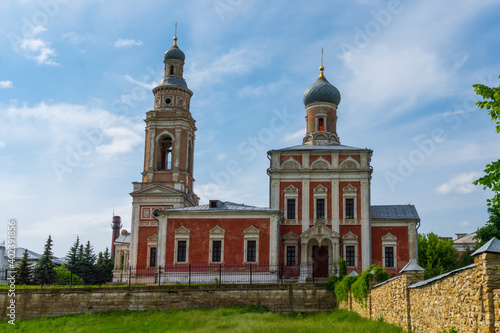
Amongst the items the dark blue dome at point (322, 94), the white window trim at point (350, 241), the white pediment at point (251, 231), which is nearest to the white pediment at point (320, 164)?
the white window trim at point (350, 241)

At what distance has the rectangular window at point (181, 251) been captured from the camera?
30.7 meters

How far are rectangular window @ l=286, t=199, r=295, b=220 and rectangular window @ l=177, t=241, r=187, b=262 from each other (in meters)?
6.49

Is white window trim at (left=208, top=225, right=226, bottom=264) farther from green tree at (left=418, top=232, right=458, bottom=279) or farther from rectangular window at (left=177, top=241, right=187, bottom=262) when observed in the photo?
green tree at (left=418, top=232, right=458, bottom=279)

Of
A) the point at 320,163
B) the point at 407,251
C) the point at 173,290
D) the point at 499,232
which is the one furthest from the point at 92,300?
the point at 499,232

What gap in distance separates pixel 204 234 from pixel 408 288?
20.0m

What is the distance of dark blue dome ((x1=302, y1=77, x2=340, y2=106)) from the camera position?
3831 centimetres

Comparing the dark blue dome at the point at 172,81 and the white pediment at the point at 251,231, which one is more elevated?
the dark blue dome at the point at 172,81

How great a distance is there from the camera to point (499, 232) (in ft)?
109

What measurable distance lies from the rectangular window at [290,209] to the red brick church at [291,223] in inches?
2.4

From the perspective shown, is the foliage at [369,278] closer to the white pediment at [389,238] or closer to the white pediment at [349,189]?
the white pediment at [389,238]

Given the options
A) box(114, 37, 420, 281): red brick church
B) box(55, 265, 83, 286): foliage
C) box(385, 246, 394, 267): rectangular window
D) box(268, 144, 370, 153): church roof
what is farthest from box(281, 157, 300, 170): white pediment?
box(55, 265, 83, 286): foliage

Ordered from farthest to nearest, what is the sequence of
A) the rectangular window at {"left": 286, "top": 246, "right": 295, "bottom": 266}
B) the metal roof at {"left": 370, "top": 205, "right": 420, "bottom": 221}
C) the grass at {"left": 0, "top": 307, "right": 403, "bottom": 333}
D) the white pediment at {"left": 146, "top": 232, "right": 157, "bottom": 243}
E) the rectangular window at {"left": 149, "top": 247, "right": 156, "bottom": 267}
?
1. the white pediment at {"left": 146, "top": 232, "right": 157, "bottom": 243}
2. the rectangular window at {"left": 149, "top": 247, "right": 156, "bottom": 267}
3. the metal roof at {"left": 370, "top": 205, "right": 420, "bottom": 221}
4. the rectangular window at {"left": 286, "top": 246, "right": 295, "bottom": 266}
5. the grass at {"left": 0, "top": 307, "right": 403, "bottom": 333}

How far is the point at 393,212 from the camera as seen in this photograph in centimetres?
3325

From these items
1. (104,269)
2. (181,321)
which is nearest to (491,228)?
(181,321)
